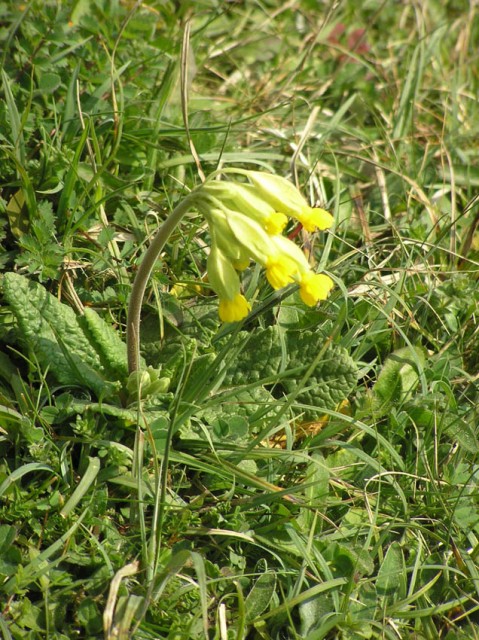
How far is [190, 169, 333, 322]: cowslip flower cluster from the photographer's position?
2.05 meters

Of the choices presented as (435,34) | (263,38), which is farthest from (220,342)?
(435,34)

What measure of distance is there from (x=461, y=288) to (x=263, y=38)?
198 cm

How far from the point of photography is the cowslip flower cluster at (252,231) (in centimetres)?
205

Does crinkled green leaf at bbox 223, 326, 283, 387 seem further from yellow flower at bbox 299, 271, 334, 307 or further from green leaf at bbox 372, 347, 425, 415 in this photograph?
yellow flower at bbox 299, 271, 334, 307

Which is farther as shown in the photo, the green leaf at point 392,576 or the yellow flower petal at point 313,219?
the green leaf at point 392,576

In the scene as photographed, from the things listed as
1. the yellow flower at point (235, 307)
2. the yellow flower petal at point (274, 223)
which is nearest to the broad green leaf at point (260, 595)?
the yellow flower at point (235, 307)

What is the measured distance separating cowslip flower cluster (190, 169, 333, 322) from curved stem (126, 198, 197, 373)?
0.07 m

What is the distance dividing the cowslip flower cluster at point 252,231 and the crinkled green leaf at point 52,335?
0.60 meters

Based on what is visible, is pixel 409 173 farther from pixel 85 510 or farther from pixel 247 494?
pixel 85 510

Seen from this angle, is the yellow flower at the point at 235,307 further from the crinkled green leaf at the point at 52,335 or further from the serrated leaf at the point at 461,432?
the serrated leaf at the point at 461,432

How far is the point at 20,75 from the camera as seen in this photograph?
10.2 ft

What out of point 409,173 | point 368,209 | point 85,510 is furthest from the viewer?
point 409,173

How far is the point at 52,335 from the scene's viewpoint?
2.54 meters

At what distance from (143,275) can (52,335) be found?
492 mm
